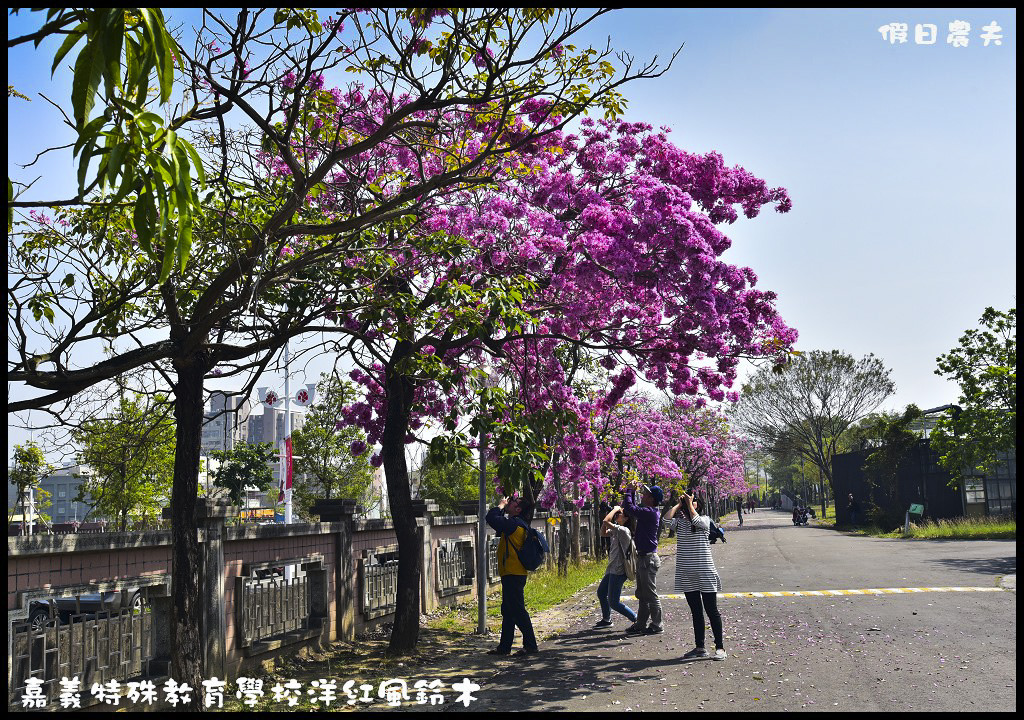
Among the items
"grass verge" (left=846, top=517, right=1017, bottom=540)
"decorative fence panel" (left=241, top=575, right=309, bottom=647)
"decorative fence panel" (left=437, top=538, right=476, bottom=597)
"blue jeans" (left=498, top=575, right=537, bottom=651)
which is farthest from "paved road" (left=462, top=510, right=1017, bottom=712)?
"grass verge" (left=846, top=517, right=1017, bottom=540)

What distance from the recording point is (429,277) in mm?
11242

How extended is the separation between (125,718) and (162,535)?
159 centimetres

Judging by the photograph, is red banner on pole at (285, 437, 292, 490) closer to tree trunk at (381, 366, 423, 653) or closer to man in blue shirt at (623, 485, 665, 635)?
tree trunk at (381, 366, 423, 653)

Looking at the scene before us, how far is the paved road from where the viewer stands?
7.46 m

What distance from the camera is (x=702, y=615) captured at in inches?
379

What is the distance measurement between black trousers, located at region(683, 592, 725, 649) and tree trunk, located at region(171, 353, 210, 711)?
16.2 feet

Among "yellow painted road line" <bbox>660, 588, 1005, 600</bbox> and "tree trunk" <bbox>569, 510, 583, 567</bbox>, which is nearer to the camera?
"yellow painted road line" <bbox>660, 588, 1005, 600</bbox>

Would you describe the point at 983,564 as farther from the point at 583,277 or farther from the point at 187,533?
the point at 187,533

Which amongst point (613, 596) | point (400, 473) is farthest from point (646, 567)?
point (400, 473)

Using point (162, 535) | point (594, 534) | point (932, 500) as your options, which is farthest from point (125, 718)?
point (932, 500)

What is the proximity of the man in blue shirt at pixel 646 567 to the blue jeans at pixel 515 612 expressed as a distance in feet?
6.33

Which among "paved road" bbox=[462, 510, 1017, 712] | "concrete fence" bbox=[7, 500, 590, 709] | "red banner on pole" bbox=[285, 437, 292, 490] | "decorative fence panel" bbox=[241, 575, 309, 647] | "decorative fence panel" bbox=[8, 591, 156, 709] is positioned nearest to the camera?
"decorative fence panel" bbox=[8, 591, 156, 709]

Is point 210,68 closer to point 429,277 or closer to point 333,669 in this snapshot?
point 429,277

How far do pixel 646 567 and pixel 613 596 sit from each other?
2.64 feet
